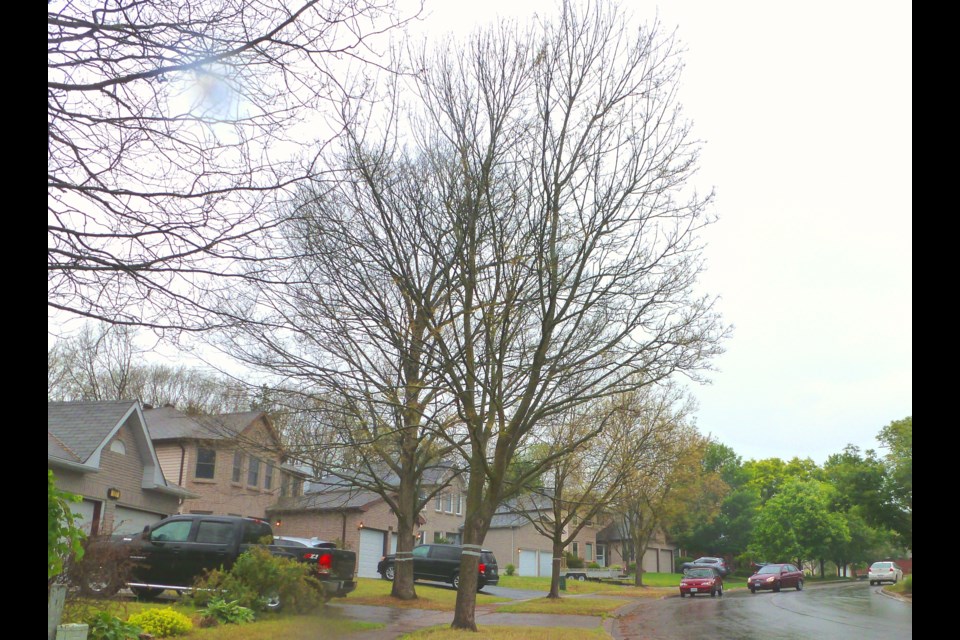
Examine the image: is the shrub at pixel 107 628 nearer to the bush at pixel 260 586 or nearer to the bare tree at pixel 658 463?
the bush at pixel 260 586

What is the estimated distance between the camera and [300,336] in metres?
14.8

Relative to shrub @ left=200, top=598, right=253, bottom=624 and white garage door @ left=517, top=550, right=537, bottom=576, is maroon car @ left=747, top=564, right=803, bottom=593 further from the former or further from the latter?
shrub @ left=200, top=598, right=253, bottom=624

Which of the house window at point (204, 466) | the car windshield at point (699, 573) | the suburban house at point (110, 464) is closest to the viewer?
the suburban house at point (110, 464)

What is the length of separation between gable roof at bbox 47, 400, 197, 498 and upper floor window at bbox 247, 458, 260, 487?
26.2 ft

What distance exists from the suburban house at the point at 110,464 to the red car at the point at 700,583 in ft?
75.4

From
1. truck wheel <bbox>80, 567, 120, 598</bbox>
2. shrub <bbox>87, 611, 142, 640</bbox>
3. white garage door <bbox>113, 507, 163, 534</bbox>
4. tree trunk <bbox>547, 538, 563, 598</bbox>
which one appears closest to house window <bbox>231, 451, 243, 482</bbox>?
white garage door <bbox>113, 507, 163, 534</bbox>

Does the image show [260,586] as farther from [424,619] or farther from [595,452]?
[595,452]

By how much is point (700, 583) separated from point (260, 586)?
94.4 feet

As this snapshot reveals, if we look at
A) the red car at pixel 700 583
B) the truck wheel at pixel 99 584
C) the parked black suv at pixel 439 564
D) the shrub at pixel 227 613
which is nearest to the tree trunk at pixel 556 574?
the parked black suv at pixel 439 564

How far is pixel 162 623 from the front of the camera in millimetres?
11016

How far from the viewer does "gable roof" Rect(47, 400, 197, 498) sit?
22625 mm

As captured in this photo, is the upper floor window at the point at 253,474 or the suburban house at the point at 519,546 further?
the suburban house at the point at 519,546

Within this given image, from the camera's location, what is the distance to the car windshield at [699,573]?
125 feet
